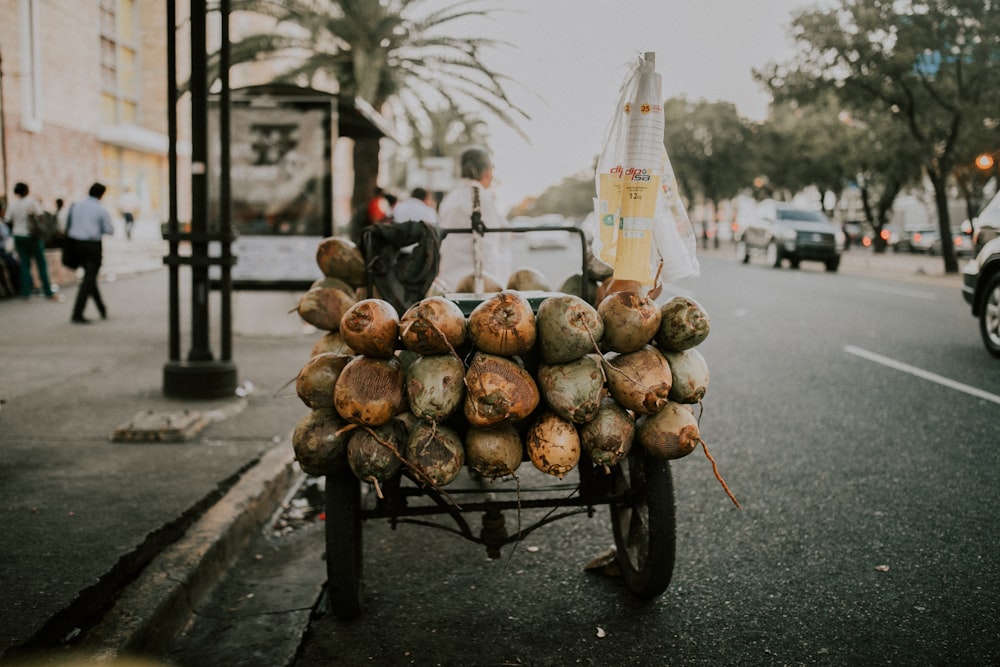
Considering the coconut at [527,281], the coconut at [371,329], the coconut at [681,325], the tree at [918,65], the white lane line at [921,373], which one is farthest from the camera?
the tree at [918,65]

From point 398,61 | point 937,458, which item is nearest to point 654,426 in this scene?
point 937,458

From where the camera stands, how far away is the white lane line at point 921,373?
7332mm

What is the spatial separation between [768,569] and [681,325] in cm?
142

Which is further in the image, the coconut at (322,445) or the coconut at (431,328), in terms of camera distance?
the coconut at (322,445)

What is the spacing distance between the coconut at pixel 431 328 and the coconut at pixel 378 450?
1.02ft

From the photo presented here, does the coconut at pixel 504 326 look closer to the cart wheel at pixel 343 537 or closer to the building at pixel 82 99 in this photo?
the cart wheel at pixel 343 537

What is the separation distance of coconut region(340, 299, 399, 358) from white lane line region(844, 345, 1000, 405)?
5925 millimetres

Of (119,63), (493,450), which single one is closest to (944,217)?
(493,450)

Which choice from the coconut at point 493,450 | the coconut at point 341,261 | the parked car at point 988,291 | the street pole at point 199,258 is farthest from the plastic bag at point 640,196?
the parked car at point 988,291

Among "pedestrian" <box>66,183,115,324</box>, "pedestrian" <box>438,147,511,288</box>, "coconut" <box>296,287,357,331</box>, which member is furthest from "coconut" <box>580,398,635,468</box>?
"pedestrian" <box>66,183,115,324</box>

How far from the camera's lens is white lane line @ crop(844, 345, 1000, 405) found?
24.1 feet

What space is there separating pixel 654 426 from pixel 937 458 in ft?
10.9

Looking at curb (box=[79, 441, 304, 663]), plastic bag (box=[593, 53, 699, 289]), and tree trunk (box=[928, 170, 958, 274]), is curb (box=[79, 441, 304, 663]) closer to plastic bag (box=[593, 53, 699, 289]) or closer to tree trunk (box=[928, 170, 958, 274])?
plastic bag (box=[593, 53, 699, 289])

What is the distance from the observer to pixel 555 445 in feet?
9.80
